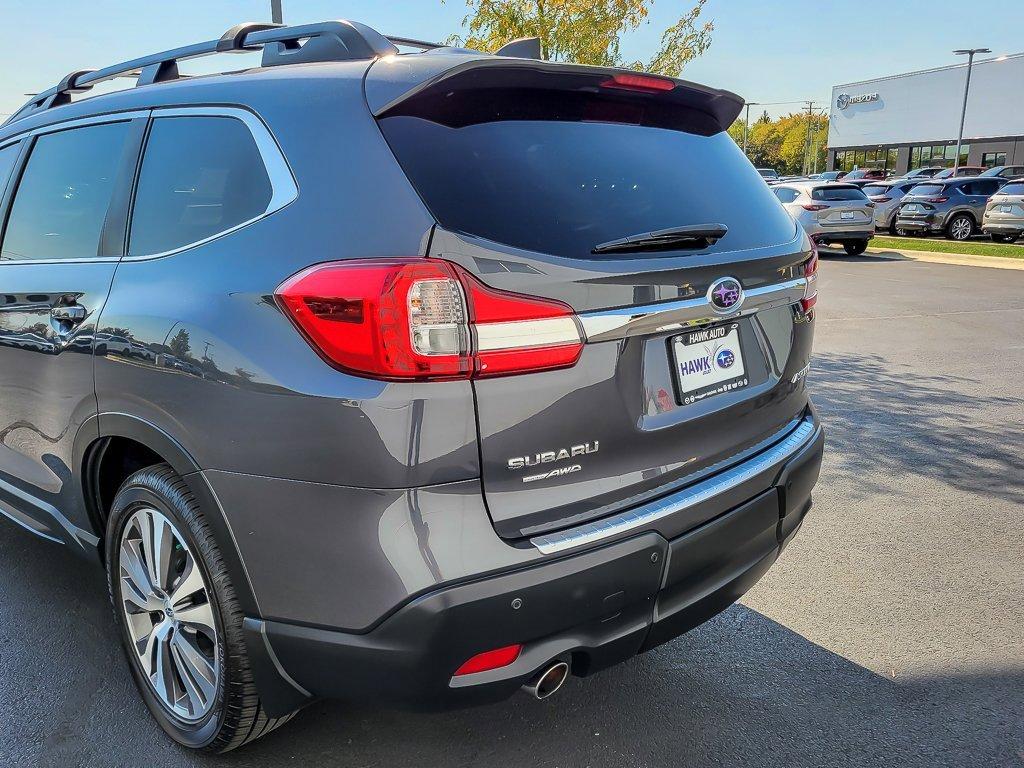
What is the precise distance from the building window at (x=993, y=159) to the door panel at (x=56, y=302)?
202 feet

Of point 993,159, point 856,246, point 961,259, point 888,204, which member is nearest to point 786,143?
point 993,159

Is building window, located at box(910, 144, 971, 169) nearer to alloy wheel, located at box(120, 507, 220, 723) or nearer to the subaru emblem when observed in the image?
the subaru emblem

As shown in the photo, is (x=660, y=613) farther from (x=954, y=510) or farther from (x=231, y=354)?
(x=954, y=510)

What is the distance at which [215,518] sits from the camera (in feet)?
7.02

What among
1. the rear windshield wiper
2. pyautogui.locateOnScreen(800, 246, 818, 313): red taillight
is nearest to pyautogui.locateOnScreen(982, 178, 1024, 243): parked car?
pyautogui.locateOnScreen(800, 246, 818, 313): red taillight

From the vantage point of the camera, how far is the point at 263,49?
2.69m

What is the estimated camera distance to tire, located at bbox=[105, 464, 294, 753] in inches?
86.8

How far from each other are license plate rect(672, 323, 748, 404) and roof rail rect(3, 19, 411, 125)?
113 cm

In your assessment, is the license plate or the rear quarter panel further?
the license plate

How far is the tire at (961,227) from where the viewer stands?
23.2 metres

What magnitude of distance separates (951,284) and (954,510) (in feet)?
35.2

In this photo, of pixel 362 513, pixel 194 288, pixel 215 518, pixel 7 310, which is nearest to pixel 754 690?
pixel 362 513

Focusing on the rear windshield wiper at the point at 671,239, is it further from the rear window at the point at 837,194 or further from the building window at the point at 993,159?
the building window at the point at 993,159

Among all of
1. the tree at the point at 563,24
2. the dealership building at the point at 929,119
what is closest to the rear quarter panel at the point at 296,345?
the tree at the point at 563,24
